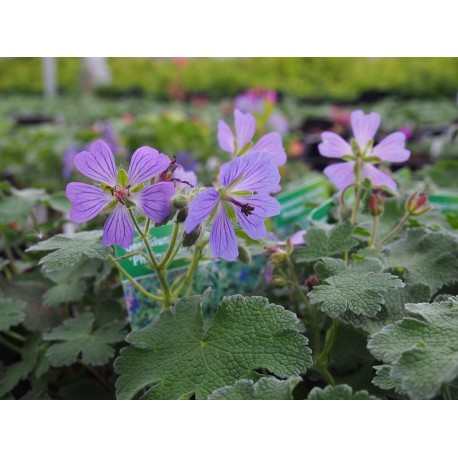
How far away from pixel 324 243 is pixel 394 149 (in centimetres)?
24

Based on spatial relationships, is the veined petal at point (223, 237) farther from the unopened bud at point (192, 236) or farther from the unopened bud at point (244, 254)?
the unopened bud at point (244, 254)

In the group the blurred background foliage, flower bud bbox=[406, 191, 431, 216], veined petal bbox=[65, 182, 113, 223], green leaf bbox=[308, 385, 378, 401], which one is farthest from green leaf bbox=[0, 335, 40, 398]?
the blurred background foliage

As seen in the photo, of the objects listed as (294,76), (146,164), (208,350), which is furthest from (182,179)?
(294,76)

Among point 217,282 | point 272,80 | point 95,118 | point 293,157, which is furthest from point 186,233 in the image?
point 272,80

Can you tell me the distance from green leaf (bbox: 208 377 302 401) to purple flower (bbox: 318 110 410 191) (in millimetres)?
521

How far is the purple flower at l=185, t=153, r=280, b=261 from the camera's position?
2.67ft

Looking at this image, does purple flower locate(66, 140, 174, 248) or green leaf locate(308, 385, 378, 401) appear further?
purple flower locate(66, 140, 174, 248)

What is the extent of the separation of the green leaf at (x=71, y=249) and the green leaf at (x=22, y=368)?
1.07 ft

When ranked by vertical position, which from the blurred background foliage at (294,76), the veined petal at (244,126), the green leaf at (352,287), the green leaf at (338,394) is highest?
the blurred background foliage at (294,76)

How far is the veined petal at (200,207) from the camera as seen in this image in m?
0.78

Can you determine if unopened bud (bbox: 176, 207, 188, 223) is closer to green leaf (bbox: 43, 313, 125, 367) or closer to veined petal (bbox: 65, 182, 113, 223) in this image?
veined petal (bbox: 65, 182, 113, 223)

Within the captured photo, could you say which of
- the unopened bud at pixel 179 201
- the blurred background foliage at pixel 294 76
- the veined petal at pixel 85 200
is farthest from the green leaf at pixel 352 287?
the blurred background foliage at pixel 294 76

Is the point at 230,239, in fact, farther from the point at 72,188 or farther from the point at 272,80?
the point at 272,80

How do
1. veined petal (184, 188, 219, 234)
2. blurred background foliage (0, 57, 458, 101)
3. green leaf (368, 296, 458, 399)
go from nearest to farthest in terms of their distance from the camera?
green leaf (368, 296, 458, 399), veined petal (184, 188, 219, 234), blurred background foliage (0, 57, 458, 101)
